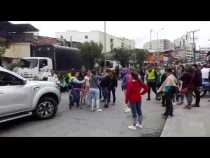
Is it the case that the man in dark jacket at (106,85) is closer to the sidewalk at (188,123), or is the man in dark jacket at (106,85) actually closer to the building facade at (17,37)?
the sidewalk at (188,123)

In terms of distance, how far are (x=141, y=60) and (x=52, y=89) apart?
59479mm

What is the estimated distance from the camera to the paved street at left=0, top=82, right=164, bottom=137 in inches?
305

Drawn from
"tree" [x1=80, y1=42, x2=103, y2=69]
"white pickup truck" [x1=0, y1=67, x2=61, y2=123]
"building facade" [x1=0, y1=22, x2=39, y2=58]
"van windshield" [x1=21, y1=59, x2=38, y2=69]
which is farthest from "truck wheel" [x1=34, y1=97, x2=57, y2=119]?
"tree" [x1=80, y1=42, x2=103, y2=69]

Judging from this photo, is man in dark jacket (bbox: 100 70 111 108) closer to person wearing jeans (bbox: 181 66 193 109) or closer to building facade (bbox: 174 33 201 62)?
person wearing jeans (bbox: 181 66 193 109)

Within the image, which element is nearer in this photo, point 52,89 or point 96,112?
point 52,89

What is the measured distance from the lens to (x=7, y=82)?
8398 millimetres

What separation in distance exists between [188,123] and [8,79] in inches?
215

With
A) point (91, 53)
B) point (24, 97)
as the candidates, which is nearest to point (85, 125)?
point (24, 97)

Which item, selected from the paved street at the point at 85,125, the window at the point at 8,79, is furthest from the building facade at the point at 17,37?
the window at the point at 8,79

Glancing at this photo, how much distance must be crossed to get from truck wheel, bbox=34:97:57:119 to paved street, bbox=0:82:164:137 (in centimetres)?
21

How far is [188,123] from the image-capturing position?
28.3ft
